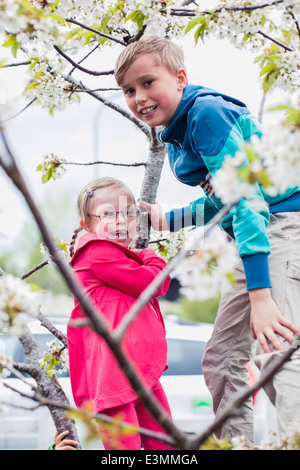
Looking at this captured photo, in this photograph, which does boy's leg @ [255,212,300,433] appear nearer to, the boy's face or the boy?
the boy

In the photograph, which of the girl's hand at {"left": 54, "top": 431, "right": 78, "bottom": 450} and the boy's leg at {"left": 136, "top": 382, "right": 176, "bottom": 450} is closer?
the girl's hand at {"left": 54, "top": 431, "right": 78, "bottom": 450}

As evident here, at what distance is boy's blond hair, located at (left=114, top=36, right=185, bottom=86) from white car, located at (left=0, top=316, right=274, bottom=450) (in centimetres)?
286

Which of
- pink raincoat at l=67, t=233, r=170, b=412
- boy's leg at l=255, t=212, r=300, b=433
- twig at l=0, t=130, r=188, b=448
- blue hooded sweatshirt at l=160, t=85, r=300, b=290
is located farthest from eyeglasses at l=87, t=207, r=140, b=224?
twig at l=0, t=130, r=188, b=448

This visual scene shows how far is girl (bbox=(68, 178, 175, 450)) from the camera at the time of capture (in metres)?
1.83

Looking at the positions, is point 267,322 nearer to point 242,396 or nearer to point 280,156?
point 242,396

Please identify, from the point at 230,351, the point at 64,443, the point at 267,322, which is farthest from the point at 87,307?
the point at 230,351

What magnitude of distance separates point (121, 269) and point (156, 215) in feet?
1.26

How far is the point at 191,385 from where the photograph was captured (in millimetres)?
5297

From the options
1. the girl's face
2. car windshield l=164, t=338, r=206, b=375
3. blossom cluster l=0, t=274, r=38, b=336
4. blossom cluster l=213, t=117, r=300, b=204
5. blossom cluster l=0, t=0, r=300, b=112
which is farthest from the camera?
car windshield l=164, t=338, r=206, b=375

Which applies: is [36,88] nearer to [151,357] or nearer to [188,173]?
[188,173]

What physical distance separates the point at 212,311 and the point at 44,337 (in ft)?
57.5

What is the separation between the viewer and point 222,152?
1.66 meters

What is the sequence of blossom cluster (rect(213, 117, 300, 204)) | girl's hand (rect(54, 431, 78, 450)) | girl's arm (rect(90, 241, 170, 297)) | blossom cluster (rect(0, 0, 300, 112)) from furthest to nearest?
1. girl's arm (rect(90, 241, 170, 297))
2. girl's hand (rect(54, 431, 78, 450))
3. blossom cluster (rect(0, 0, 300, 112))
4. blossom cluster (rect(213, 117, 300, 204))

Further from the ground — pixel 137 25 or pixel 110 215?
pixel 137 25
